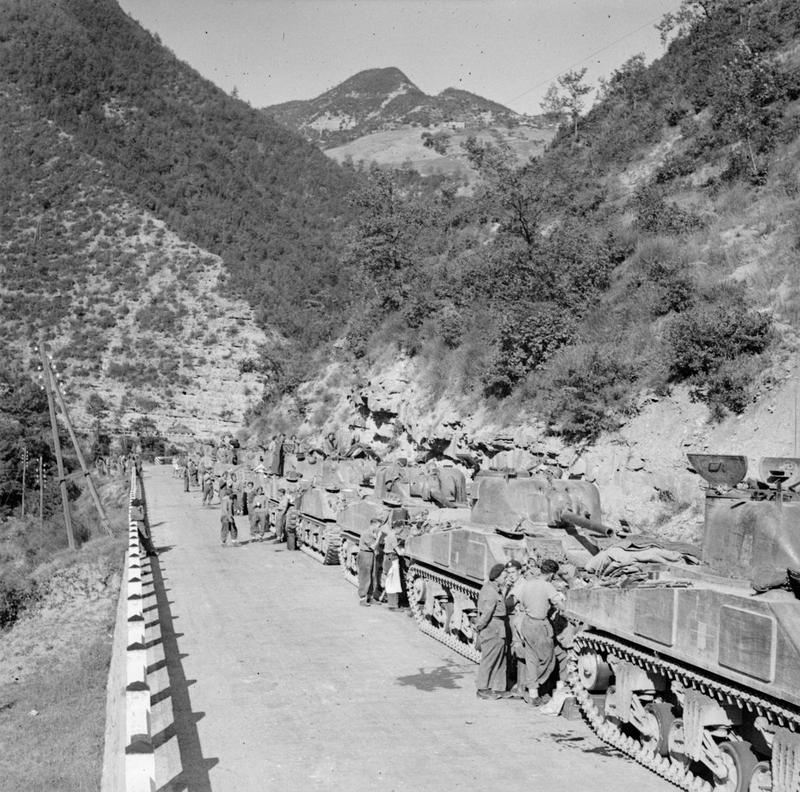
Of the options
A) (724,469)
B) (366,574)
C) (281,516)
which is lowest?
(281,516)

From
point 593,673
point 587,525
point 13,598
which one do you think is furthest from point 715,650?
point 13,598

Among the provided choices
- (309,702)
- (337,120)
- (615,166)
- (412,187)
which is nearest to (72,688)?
(309,702)

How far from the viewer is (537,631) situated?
1011cm

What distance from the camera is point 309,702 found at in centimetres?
1023

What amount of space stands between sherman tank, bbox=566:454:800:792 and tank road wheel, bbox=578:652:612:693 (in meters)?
0.01

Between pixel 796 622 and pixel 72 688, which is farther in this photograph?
pixel 72 688

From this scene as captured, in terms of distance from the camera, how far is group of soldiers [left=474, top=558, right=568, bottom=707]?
10148 millimetres

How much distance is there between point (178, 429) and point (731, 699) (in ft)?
205

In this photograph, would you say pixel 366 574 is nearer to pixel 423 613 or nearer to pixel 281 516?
pixel 423 613

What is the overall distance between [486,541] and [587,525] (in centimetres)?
140

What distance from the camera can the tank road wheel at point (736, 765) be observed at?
7379 millimetres

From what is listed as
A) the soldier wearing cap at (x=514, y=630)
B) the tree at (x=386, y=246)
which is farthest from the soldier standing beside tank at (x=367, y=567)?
the tree at (x=386, y=246)

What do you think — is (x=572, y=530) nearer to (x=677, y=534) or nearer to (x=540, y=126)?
(x=677, y=534)

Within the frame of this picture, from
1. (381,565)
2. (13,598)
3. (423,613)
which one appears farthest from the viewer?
(13,598)
